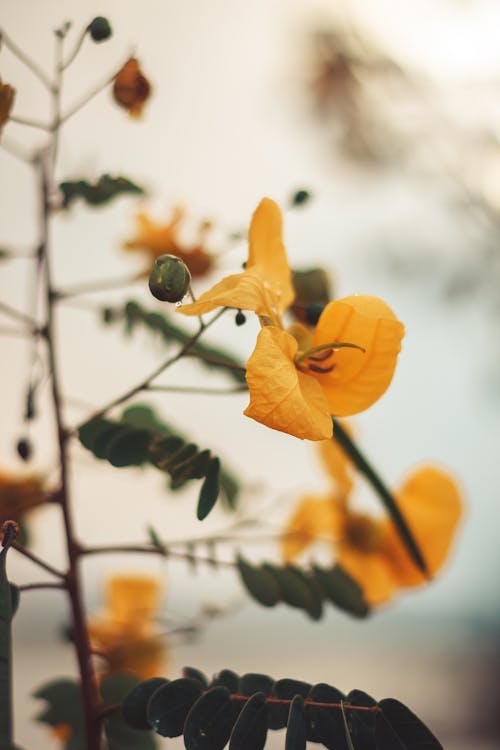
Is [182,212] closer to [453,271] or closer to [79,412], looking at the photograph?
[79,412]

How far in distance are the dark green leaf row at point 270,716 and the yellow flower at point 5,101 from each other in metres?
0.25

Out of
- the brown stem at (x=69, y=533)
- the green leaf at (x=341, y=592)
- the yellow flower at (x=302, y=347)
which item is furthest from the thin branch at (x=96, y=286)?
the green leaf at (x=341, y=592)

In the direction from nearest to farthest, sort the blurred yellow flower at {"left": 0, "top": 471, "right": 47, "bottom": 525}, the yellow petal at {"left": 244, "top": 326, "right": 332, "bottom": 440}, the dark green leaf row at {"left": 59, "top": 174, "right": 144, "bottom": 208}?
1. the yellow petal at {"left": 244, "top": 326, "right": 332, "bottom": 440}
2. the dark green leaf row at {"left": 59, "top": 174, "right": 144, "bottom": 208}
3. the blurred yellow flower at {"left": 0, "top": 471, "right": 47, "bottom": 525}

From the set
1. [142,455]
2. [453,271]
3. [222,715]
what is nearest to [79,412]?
[142,455]

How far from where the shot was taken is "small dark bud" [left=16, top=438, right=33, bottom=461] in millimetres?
434

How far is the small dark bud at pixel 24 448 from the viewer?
1.42 feet

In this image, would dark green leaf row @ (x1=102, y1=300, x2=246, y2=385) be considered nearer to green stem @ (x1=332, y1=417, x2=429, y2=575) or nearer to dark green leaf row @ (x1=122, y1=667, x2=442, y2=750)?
green stem @ (x1=332, y1=417, x2=429, y2=575)

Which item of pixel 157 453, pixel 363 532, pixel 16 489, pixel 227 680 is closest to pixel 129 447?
pixel 157 453

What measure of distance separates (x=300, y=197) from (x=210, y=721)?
0.28 meters

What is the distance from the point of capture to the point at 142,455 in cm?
40

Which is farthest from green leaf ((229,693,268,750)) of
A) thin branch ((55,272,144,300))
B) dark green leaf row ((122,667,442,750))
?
thin branch ((55,272,144,300))

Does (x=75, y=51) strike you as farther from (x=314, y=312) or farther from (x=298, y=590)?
(x=298, y=590)

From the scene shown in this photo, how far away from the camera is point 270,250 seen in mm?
369

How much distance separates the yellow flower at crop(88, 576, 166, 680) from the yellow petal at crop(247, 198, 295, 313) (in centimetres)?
33
